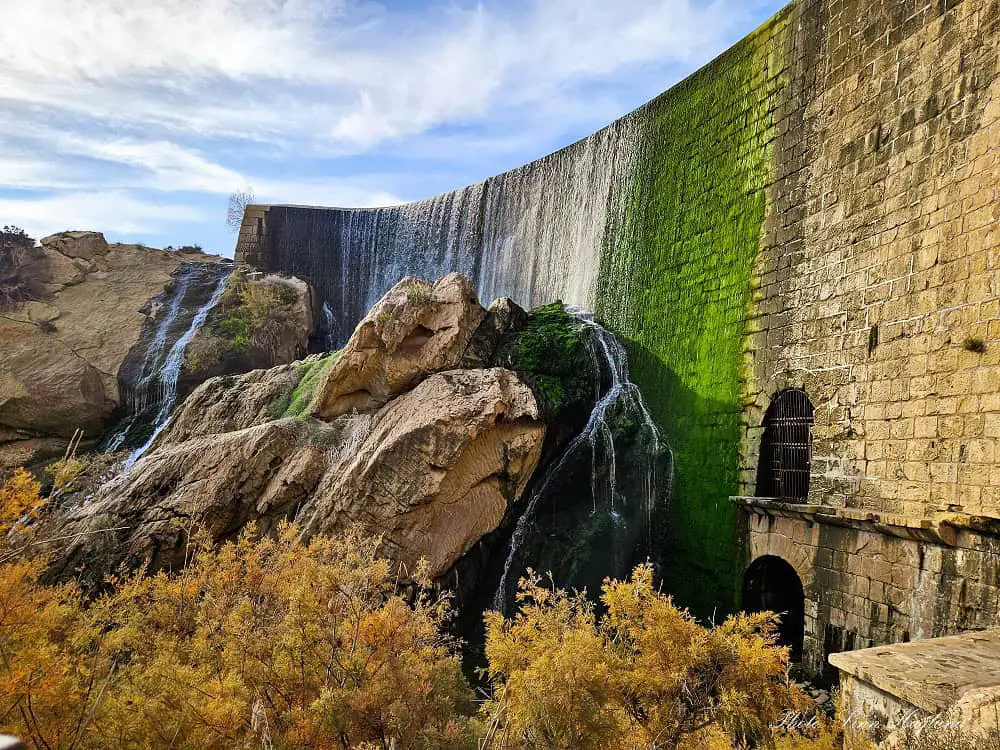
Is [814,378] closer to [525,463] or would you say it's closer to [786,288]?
[786,288]

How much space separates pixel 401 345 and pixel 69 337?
14392 mm

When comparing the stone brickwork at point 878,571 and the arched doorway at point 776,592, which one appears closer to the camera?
the stone brickwork at point 878,571

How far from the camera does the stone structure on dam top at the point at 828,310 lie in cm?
724

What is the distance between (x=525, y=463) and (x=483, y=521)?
4.12 ft

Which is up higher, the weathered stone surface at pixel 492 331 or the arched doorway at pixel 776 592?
the weathered stone surface at pixel 492 331

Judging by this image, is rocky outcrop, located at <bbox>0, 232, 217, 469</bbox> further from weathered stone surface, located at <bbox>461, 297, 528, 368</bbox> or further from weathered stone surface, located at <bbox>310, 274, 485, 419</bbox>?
weathered stone surface, located at <bbox>461, 297, 528, 368</bbox>

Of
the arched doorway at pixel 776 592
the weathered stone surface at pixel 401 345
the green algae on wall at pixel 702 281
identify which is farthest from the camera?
the weathered stone surface at pixel 401 345

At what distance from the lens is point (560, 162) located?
1916 centimetres

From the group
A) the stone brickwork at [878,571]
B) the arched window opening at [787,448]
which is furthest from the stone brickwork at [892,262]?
the stone brickwork at [878,571]

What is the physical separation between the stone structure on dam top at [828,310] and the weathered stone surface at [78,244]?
816 inches

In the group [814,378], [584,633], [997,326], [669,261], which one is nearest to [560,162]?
[669,261]

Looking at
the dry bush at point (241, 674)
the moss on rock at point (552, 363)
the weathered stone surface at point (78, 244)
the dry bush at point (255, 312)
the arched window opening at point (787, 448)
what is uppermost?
the weathered stone surface at point (78, 244)

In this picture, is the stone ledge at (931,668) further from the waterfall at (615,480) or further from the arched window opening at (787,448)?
the waterfall at (615,480)

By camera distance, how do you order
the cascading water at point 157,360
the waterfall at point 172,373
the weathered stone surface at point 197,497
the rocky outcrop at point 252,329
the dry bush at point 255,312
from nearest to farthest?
the weathered stone surface at point 197,497 < the waterfall at point 172,373 < the cascading water at point 157,360 < the rocky outcrop at point 252,329 < the dry bush at point 255,312
